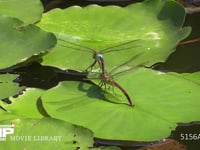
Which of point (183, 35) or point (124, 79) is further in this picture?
point (183, 35)

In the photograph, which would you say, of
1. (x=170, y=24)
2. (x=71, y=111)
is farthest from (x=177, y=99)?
(x=170, y=24)

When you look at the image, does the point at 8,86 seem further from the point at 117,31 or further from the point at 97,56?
the point at 117,31

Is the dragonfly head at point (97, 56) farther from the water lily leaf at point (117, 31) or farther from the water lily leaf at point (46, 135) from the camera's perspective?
the water lily leaf at point (46, 135)

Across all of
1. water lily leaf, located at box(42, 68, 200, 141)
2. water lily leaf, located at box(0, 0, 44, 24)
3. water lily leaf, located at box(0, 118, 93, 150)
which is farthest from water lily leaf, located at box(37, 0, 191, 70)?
water lily leaf, located at box(0, 118, 93, 150)

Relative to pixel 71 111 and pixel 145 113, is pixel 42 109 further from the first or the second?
pixel 145 113

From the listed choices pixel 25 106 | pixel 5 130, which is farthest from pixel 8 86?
pixel 5 130
